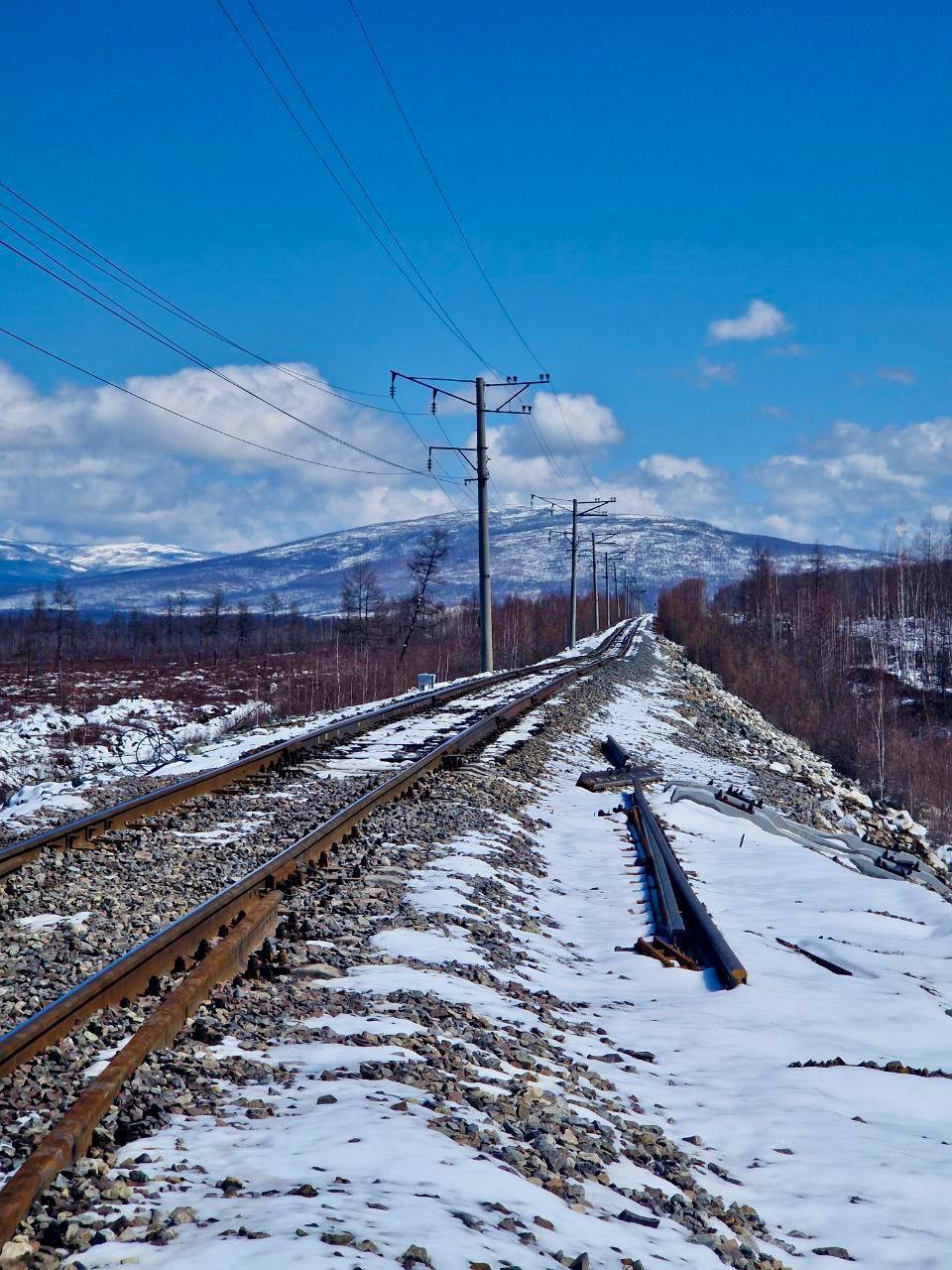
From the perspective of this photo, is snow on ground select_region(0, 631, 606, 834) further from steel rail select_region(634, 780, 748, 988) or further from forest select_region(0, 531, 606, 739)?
steel rail select_region(634, 780, 748, 988)

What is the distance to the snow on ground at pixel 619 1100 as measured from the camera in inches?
129

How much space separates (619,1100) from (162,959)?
98.4 inches

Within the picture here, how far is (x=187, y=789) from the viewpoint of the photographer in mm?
11406

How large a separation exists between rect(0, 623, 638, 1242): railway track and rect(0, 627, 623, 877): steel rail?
2 centimetres

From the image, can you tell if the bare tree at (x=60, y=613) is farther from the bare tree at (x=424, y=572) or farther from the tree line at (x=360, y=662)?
the bare tree at (x=424, y=572)

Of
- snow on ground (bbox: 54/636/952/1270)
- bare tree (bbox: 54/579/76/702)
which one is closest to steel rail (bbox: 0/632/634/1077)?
snow on ground (bbox: 54/636/952/1270)

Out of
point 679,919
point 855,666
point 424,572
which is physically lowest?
point 855,666

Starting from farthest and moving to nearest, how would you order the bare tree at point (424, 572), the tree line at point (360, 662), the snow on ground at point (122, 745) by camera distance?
the bare tree at point (424, 572) → the tree line at point (360, 662) → the snow on ground at point (122, 745)

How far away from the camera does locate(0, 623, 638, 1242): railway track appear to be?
3.50 m

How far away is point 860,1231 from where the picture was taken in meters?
4.04

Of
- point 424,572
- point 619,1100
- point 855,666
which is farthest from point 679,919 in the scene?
point 855,666

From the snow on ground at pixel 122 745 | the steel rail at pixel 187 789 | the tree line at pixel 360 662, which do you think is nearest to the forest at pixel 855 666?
the tree line at pixel 360 662

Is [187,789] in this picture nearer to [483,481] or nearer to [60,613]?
[483,481]

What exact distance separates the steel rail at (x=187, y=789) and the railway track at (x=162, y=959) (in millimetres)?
17
